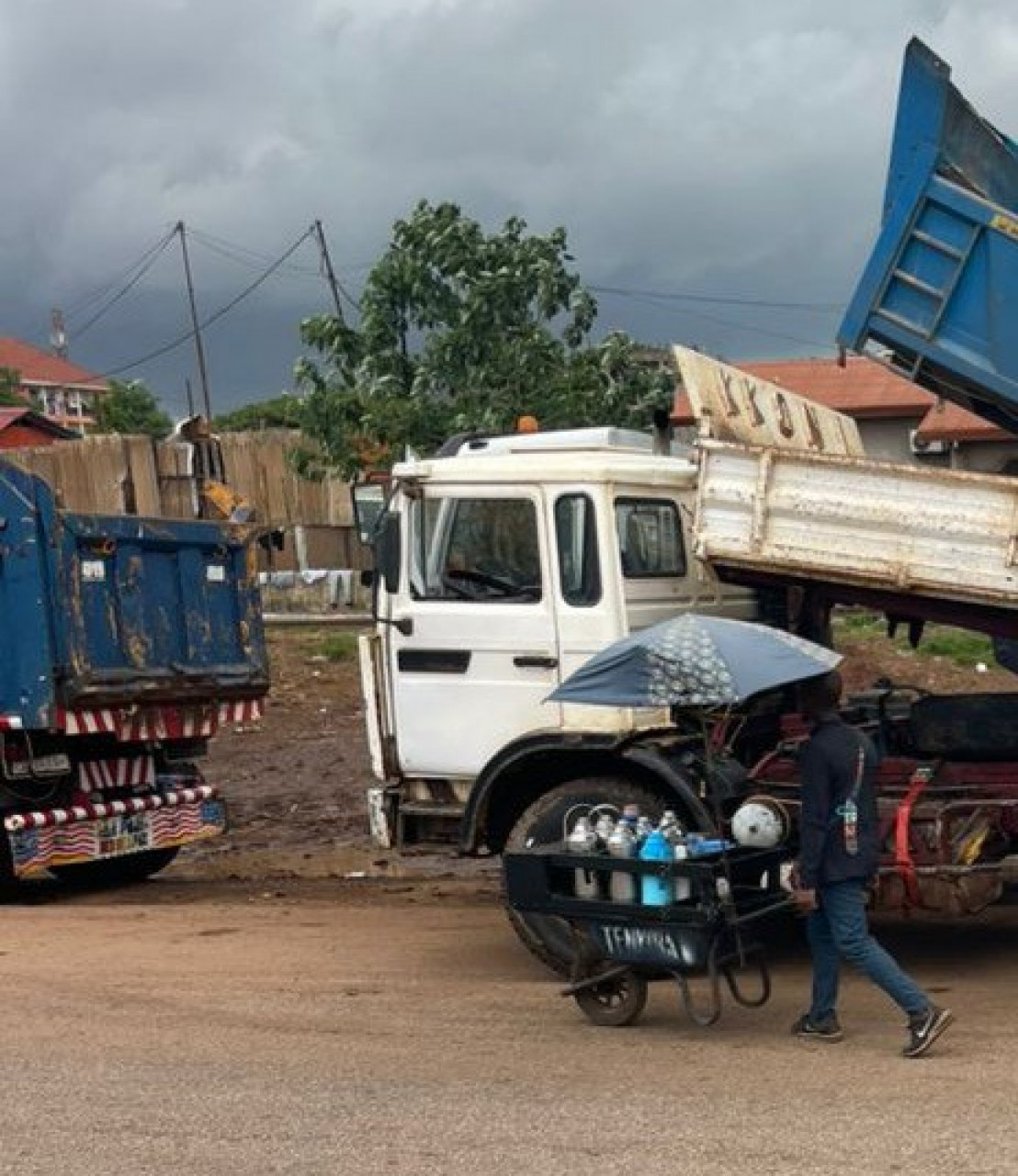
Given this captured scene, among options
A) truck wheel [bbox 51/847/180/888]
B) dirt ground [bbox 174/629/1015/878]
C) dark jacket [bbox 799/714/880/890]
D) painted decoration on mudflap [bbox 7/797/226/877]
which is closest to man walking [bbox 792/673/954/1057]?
dark jacket [bbox 799/714/880/890]

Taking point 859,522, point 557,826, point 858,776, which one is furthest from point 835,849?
point 557,826

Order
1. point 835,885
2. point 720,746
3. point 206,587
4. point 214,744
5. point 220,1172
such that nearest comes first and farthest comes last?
point 220,1172, point 835,885, point 720,746, point 206,587, point 214,744

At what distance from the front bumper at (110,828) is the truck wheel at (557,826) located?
4080 millimetres

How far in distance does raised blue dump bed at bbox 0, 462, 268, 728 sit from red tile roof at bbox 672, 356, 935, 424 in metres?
24.7

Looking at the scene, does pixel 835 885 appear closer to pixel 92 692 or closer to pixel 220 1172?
pixel 220 1172

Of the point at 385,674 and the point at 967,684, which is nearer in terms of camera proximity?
the point at 385,674

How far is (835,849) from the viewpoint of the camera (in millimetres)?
6883

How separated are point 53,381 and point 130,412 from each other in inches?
2037

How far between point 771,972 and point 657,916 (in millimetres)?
1589

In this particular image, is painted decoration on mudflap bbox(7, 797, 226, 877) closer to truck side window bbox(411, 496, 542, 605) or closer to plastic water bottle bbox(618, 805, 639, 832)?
truck side window bbox(411, 496, 542, 605)

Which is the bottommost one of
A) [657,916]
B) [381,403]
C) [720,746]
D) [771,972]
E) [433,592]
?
[771,972]

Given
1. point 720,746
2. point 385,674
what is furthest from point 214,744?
point 720,746

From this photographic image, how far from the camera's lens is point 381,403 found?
1605 centimetres

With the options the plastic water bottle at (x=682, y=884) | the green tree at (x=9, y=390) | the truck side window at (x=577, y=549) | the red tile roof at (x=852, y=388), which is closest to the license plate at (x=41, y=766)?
the truck side window at (x=577, y=549)
